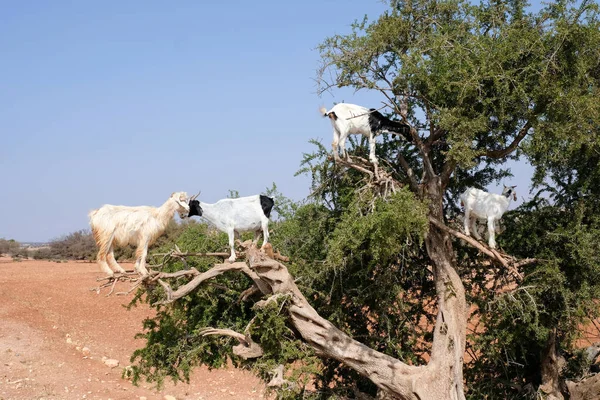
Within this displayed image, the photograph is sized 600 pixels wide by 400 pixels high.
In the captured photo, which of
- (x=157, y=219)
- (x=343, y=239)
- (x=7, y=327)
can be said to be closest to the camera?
(x=157, y=219)

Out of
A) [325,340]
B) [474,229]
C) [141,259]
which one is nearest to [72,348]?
[325,340]

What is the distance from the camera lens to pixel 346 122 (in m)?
9.90

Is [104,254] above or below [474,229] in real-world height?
below

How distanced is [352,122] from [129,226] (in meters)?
3.76

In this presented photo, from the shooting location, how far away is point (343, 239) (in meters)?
9.70

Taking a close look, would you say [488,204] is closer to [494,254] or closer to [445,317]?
[494,254]

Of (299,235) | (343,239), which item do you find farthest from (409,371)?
(299,235)

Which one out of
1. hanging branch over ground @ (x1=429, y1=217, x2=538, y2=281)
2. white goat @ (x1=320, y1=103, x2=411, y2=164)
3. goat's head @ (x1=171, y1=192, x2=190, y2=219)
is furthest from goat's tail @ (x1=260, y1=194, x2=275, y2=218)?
hanging branch over ground @ (x1=429, y1=217, x2=538, y2=281)

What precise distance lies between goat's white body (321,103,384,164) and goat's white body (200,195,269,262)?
1.57 meters

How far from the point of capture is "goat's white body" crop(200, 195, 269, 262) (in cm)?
930

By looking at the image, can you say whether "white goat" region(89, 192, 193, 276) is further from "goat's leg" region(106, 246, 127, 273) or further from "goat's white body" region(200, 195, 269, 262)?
"goat's white body" region(200, 195, 269, 262)

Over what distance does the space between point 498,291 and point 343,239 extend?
4170mm

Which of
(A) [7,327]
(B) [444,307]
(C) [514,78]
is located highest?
(C) [514,78]

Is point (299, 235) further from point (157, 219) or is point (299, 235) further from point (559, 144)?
point (559, 144)
